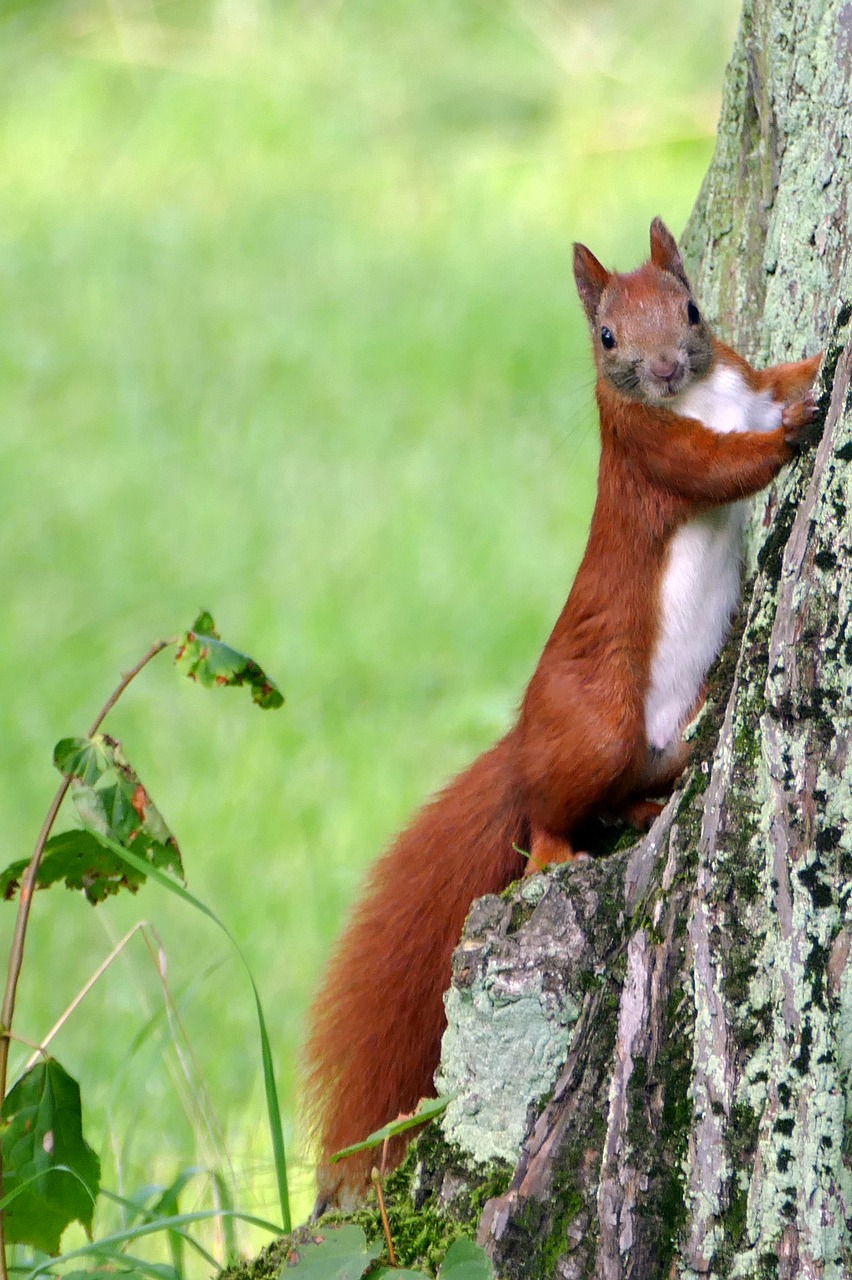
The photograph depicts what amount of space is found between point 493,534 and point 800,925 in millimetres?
3420

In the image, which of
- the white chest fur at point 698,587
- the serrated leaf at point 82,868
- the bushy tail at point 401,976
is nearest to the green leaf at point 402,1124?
the bushy tail at point 401,976

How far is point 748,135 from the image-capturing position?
2.24m

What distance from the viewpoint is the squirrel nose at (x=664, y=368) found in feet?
5.92

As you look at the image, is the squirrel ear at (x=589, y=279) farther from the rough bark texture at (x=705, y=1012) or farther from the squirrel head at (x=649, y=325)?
the rough bark texture at (x=705, y=1012)

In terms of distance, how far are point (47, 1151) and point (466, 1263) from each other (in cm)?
49

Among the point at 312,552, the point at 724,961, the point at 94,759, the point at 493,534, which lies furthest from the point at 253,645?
the point at 724,961

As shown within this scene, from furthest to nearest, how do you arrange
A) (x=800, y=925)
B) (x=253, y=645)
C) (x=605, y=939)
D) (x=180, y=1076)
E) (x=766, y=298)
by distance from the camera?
(x=253, y=645) < (x=180, y=1076) < (x=766, y=298) < (x=605, y=939) < (x=800, y=925)

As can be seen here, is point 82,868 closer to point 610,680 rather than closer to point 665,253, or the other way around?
point 610,680

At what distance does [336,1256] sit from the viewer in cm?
142

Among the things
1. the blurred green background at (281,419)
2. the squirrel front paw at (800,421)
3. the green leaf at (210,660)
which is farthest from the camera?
the blurred green background at (281,419)

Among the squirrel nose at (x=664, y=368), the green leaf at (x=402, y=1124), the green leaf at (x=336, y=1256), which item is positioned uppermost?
the squirrel nose at (x=664, y=368)

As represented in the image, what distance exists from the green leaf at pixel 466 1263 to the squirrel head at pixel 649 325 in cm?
91

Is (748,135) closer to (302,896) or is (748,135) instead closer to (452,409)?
(302,896)

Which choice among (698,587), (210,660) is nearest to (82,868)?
(210,660)
